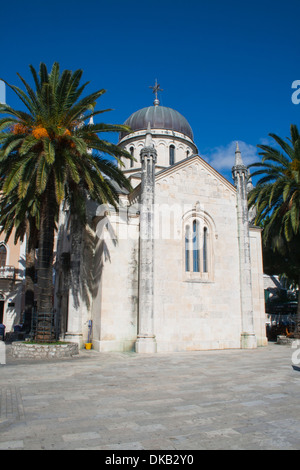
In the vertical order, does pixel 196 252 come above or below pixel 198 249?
below

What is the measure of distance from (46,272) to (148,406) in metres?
9.72

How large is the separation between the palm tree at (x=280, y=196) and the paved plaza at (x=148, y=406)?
1183 cm

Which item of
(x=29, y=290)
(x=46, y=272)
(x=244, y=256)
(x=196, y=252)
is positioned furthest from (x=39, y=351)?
(x=244, y=256)

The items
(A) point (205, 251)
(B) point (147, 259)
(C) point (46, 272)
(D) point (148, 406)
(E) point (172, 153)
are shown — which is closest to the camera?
(D) point (148, 406)

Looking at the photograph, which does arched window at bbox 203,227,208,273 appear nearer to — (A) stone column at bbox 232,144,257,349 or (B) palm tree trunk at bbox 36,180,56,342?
(A) stone column at bbox 232,144,257,349

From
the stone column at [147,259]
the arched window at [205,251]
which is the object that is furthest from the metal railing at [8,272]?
the arched window at [205,251]

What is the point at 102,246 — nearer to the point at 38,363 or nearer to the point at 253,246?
the point at 38,363

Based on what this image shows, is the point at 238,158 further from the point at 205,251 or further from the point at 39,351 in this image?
the point at 39,351

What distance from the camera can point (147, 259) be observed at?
18078mm

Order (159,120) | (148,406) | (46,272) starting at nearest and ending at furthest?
(148,406)
(46,272)
(159,120)

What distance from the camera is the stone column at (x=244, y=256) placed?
1991 cm

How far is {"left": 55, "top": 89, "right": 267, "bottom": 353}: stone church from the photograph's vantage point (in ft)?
59.8
